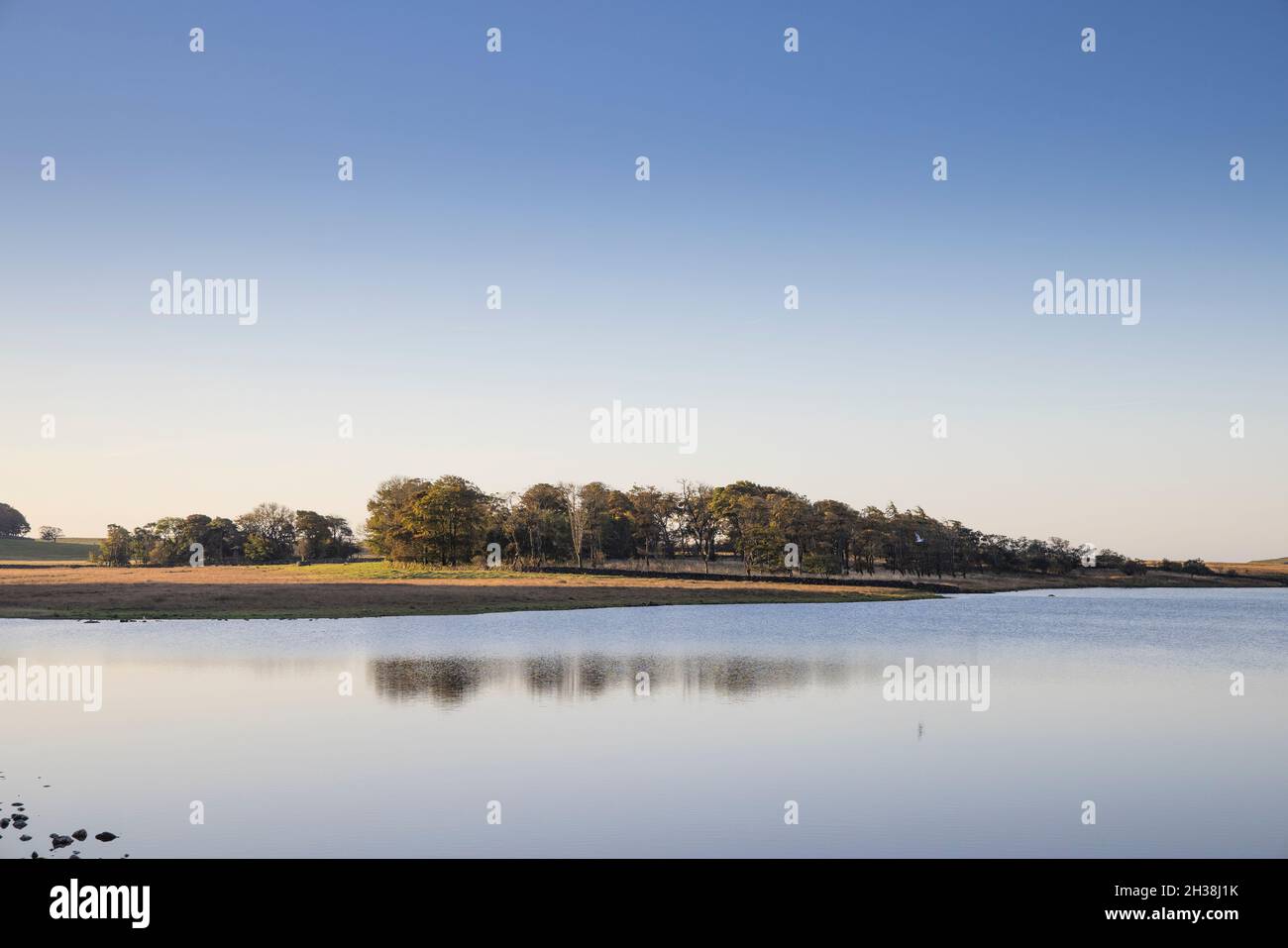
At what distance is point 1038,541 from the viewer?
526 feet

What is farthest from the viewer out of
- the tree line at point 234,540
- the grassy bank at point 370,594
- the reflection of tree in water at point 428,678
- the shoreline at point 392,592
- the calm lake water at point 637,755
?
the tree line at point 234,540

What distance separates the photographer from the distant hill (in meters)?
164

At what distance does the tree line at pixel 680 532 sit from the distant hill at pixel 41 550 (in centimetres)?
7108

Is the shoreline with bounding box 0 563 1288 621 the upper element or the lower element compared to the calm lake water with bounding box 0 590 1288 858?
lower

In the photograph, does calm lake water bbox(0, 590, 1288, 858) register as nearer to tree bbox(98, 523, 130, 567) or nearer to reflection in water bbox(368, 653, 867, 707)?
reflection in water bbox(368, 653, 867, 707)

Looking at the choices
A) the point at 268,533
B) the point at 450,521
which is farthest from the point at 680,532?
the point at 268,533

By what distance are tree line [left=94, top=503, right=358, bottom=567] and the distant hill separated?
21504 millimetres

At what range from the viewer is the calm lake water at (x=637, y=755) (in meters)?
14.1

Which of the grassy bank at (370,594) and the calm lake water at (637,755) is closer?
the calm lake water at (637,755)

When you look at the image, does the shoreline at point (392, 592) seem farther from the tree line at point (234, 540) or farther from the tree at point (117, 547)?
the tree at point (117, 547)

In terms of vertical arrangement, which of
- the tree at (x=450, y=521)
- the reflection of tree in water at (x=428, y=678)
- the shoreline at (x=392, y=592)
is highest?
the tree at (x=450, y=521)

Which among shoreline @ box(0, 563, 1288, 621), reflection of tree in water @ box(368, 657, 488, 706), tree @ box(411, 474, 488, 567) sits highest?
tree @ box(411, 474, 488, 567)

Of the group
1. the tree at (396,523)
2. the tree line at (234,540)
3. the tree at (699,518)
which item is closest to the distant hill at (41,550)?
the tree line at (234,540)

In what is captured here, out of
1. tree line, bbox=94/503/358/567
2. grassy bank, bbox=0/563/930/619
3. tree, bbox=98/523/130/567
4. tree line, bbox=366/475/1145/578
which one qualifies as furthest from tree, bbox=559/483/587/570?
tree, bbox=98/523/130/567
